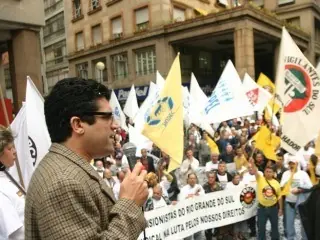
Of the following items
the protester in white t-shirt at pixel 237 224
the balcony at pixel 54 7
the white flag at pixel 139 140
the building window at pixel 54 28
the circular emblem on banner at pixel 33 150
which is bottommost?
the protester in white t-shirt at pixel 237 224

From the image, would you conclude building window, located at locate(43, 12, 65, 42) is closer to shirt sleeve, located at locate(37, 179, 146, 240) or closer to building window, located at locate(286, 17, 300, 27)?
building window, located at locate(286, 17, 300, 27)

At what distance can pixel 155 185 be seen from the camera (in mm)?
6742

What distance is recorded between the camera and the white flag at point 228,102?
10195mm

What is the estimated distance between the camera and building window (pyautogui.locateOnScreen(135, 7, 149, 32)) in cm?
2813

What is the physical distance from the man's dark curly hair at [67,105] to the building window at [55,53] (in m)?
42.5

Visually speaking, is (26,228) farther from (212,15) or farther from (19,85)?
(212,15)

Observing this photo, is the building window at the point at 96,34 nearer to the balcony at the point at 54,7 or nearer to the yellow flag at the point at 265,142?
the balcony at the point at 54,7

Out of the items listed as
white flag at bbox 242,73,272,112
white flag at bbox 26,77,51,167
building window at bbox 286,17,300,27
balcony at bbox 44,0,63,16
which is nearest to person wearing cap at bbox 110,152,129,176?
white flag at bbox 26,77,51,167

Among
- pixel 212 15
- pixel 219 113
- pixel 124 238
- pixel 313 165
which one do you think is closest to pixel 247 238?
pixel 313 165

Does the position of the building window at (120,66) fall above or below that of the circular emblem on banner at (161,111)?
above

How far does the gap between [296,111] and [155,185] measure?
2.64m

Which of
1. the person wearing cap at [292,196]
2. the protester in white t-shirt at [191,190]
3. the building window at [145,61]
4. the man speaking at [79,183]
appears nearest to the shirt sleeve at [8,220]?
the man speaking at [79,183]

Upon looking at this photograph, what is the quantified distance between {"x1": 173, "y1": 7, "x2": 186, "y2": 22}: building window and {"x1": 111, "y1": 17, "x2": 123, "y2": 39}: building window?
4549 millimetres

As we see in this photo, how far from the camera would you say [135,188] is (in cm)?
160
